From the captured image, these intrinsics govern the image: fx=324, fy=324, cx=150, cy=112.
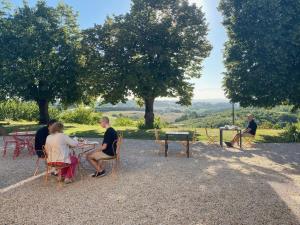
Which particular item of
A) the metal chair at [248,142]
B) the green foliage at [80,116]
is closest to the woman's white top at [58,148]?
the metal chair at [248,142]

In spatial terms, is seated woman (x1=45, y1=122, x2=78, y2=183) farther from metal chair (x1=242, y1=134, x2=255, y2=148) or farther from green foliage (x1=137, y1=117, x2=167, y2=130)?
green foliage (x1=137, y1=117, x2=167, y2=130)

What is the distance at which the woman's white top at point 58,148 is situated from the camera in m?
8.77

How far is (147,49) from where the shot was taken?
25.4 metres

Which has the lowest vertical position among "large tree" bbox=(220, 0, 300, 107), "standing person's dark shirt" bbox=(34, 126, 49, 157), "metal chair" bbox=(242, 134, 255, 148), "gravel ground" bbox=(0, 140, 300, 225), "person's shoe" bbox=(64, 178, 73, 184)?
"gravel ground" bbox=(0, 140, 300, 225)

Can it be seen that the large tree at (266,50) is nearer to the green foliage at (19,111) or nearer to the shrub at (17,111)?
the green foliage at (19,111)

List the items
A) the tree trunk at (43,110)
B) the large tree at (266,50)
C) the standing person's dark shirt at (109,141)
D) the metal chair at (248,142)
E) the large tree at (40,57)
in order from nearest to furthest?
the standing person's dark shirt at (109,141)
the metal chair at (248,142)
the large tree at (266,50)
the large tree at (40,57)
the tree trunk at (43,110)

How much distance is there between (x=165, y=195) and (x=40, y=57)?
25001 mm

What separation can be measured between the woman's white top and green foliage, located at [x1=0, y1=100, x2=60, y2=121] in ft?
91.0

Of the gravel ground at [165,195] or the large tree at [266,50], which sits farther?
the large tree at [266,50]

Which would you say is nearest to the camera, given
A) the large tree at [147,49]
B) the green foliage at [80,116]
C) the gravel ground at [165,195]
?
the gravel ground at [165,195]

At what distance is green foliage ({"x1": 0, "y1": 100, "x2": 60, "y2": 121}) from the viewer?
3488cm

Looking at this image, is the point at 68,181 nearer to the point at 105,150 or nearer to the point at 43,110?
the point at 105,150

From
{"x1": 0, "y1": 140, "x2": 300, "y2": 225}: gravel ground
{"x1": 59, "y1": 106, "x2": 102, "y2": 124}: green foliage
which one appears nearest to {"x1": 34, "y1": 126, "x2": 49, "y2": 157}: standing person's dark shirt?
{"x1": 0, "y1": 140, "x2": 300, "y2": 225}: gravel ground

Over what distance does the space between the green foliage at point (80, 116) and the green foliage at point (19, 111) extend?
1.09 meters
